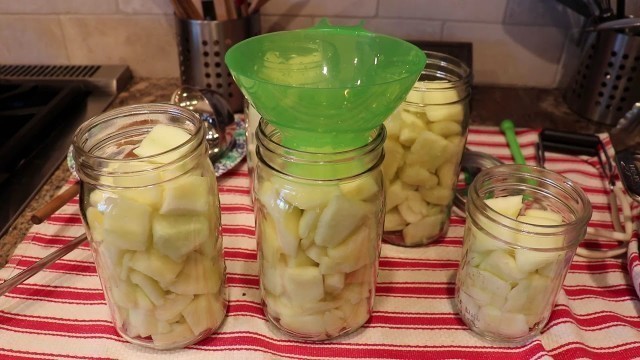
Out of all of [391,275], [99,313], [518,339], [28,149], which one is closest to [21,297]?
[99,313]

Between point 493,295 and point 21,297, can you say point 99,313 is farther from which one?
point 493,295

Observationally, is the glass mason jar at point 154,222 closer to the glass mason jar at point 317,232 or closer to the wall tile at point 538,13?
the glass mason jar at point 317,232

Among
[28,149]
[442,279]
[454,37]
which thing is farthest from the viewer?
[454,37]

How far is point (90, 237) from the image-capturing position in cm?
49

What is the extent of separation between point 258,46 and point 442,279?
0.35m

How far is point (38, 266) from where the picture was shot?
57 cm

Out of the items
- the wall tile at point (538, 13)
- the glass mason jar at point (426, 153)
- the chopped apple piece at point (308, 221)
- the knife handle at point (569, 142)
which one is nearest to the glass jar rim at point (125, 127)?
the chopped apple piece at point (308, 221)

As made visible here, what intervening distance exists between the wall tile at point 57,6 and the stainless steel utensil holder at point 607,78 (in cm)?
92

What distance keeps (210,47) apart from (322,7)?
0.82 ft

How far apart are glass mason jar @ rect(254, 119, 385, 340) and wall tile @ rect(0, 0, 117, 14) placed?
0.69 meters

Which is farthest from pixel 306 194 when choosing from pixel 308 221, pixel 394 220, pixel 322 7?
pixel 322 7

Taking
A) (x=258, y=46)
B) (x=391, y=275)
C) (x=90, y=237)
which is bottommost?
(x=391, y=275)

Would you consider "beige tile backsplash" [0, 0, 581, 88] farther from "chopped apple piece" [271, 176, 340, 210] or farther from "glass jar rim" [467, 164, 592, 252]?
"chopped apple piece" [271, 176, 340, 210]

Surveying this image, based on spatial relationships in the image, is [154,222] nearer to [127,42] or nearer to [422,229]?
[422,229]
